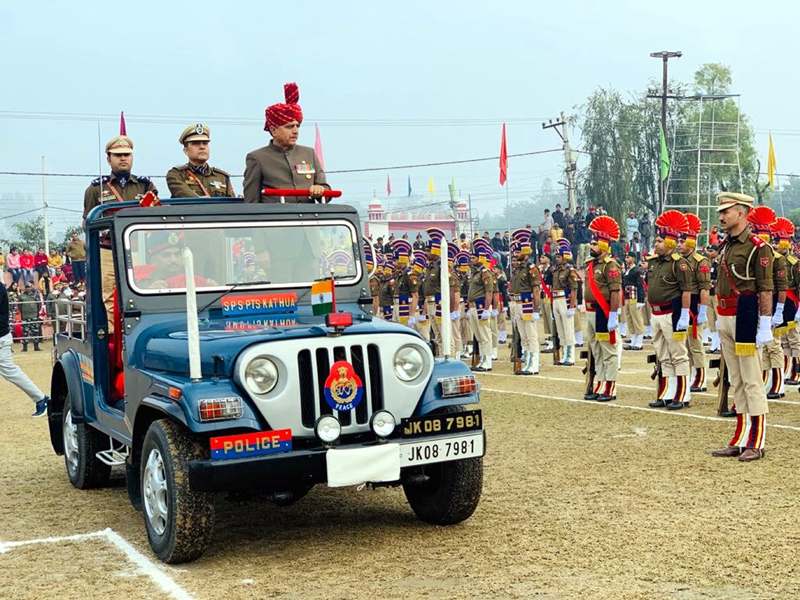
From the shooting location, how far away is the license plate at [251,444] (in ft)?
19.4

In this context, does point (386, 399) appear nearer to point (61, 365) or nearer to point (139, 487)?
point (139, 487)

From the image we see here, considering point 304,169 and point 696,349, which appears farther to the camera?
point 696,349

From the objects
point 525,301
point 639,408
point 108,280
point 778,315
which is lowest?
point 639,408

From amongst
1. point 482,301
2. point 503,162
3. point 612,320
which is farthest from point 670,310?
point 503,162

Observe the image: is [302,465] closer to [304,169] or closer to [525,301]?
[304,169]

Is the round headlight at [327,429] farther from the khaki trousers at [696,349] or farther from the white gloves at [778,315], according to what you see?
the khaki trousers at [696,349]

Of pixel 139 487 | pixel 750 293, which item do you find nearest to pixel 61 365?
pixel 139 487

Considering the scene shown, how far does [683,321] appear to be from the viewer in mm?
12867

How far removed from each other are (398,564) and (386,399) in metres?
0.94

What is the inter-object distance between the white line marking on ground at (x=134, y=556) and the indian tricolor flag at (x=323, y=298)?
5.87 feet

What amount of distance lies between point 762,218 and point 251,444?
9.47 m

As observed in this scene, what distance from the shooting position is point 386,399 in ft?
21.0

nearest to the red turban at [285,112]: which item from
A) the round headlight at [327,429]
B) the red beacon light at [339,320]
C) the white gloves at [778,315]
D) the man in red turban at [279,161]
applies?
the man in red turban at [279,161]

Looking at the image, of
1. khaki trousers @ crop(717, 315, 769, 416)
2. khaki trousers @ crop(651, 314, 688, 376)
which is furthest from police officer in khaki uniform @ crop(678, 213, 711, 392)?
khaki trousers @ crop(717, 315, 769, 416)
